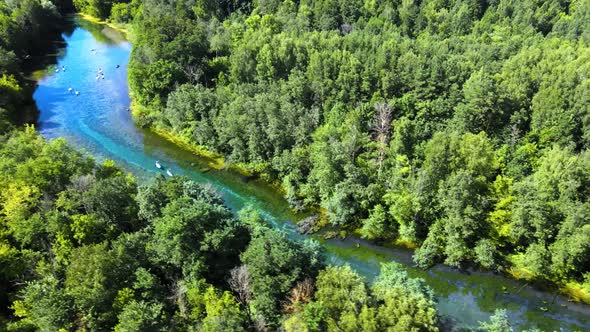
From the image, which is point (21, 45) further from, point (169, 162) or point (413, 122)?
point (413, 122)

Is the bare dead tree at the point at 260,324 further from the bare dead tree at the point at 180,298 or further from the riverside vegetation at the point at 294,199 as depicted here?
the bare dead tree at the point at 180,298

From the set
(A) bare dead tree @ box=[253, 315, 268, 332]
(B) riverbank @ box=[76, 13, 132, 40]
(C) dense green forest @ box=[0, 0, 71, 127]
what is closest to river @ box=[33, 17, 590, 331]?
(B) riverbank @ box=[76, 13, 132, 40]

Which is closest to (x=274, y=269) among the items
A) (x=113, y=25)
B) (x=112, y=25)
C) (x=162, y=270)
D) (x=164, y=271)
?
(x=164, y=271)

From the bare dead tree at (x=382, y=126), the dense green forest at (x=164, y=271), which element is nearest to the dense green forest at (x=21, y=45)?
the dense green forest at (x=164, y=271)

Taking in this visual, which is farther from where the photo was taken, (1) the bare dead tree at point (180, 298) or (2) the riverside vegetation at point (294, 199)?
(1) the bare dead tree at point (180, 298)

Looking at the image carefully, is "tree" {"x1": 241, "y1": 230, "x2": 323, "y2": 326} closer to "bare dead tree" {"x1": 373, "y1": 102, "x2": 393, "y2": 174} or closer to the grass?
"bare dead tree" {"x1": 373, "y1": 102, "x2": 393, "y2": 174}

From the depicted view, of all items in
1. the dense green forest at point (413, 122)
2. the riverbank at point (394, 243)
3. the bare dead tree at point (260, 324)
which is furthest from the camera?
the dense green forest at point (413, 122)
